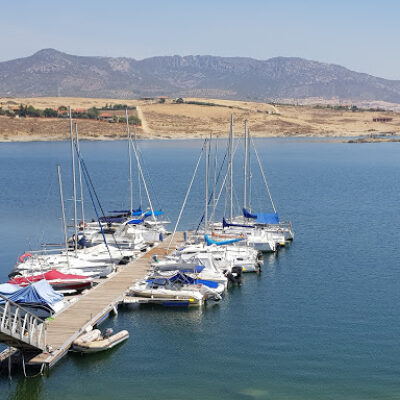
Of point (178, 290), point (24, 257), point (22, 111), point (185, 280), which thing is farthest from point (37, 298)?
point (22, 111)

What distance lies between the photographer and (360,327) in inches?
1198

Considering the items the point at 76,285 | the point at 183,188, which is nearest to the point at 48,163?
the point at 183,188

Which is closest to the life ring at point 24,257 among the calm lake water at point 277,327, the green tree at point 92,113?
the calm lake water at point 277,327

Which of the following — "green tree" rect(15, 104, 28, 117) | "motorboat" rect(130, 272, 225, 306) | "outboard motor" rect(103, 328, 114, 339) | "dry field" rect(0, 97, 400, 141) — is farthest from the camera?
"green tree" rect(15, 104, 28, 117)

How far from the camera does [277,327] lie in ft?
100

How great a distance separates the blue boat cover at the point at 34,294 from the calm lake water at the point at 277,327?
9.87 feet

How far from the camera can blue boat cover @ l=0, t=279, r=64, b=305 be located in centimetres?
2948

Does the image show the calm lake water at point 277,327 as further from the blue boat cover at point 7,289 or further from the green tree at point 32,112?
the green tree at point 32,112

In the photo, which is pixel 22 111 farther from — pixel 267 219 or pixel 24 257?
pixel 24 257

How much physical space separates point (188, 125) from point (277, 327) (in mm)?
141957

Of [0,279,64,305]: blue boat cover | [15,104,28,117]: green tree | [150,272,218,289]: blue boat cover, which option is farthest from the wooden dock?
[15,104,28,117]: green tree

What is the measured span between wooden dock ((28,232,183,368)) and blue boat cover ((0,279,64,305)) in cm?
84

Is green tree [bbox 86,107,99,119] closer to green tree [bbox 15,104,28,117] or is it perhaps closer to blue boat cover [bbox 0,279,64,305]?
green tree [bbox 15,104,28,117]

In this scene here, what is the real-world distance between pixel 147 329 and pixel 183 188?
1754 inches
